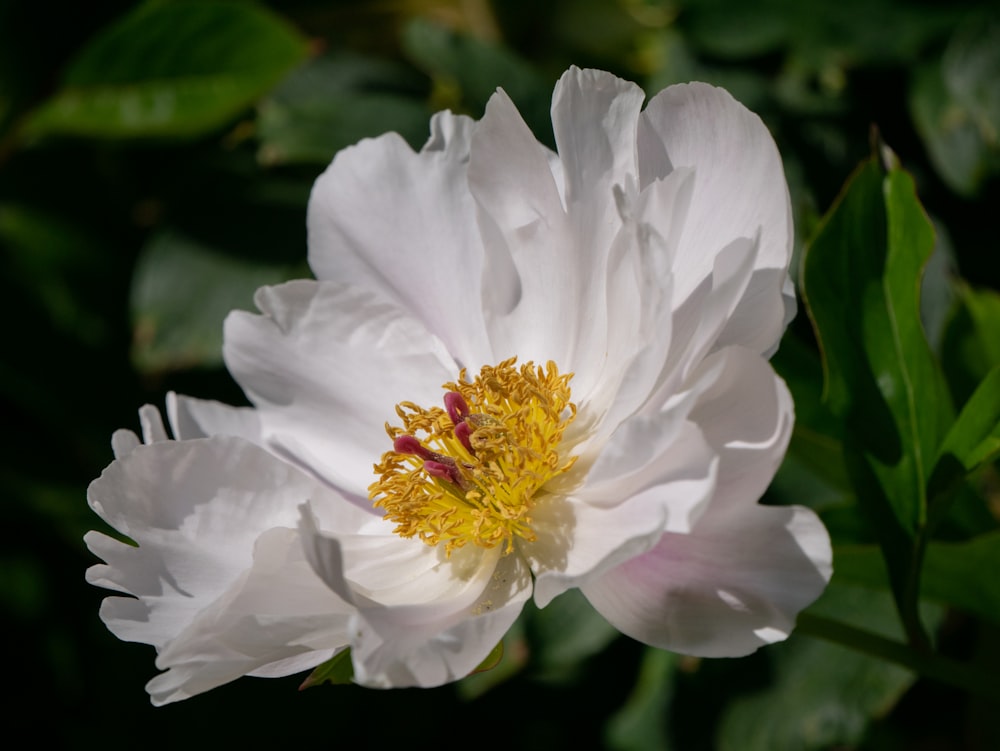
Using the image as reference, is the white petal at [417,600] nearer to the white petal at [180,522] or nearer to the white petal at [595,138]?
the white petal at [180,522]

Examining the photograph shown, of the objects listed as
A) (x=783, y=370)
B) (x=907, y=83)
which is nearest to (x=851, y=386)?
(x=783, y=370)

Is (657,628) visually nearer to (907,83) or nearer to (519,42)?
(907,83)

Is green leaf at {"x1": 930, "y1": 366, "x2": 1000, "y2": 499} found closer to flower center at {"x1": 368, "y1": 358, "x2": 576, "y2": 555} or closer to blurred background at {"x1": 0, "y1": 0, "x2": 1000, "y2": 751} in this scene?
blurred background at {"x1": 0, "y1": 0, "x2": 1000, "y2": 751}

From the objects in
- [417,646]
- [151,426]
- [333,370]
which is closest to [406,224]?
[333,370]

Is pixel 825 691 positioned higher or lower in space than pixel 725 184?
lower

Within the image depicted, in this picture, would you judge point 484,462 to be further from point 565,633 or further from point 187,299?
point 187,299

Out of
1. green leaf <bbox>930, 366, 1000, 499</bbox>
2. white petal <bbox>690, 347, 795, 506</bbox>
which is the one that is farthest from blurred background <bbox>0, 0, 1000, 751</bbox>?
white petal <bbox>690, 347, 795, 506</bbox>

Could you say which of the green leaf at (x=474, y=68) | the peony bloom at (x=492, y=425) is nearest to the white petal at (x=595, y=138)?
the peony bloom at (x=492, y=425)
